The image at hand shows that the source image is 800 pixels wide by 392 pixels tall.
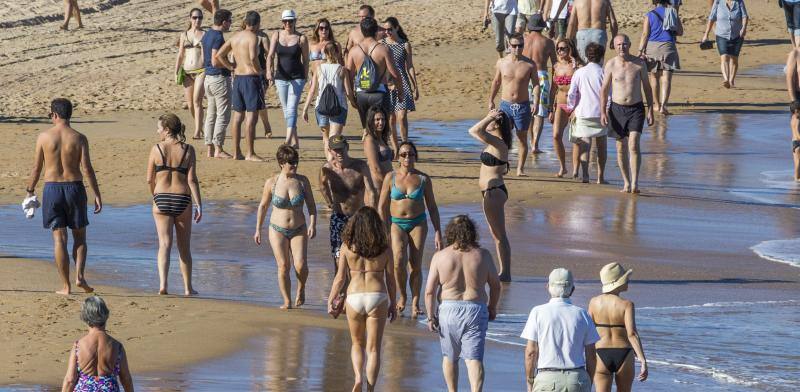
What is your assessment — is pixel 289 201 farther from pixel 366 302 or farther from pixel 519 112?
pixel 519 112

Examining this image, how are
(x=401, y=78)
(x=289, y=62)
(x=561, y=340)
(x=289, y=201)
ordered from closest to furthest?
(x=561, y=340), (x=289, y=201), (x=401, y=78), (x=289, y=62)

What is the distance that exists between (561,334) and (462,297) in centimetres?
128

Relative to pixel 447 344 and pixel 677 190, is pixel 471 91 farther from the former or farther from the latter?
pixel 447 344

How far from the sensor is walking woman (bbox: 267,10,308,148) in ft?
62.7

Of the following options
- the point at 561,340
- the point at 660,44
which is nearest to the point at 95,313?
the point at 561,340

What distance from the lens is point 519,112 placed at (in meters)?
17.9

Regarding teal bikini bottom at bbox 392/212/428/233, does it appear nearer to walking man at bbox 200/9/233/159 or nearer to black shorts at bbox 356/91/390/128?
black shorts at bbox 356/91/390/128

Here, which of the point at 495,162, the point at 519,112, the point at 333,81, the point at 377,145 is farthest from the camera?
the point at 333,81

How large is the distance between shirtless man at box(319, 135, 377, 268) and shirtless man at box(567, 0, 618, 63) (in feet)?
33.7

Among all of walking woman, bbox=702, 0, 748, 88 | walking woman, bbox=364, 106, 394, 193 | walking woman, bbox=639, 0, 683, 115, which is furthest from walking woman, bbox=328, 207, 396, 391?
walking woman, bbox=702, 0, 748, 88

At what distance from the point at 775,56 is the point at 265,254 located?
16805 millimetres

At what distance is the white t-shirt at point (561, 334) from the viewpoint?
9023mm

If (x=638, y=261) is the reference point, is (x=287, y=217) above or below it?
above

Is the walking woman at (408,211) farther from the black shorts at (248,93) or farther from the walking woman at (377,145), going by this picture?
the black shorts at (248,93)
